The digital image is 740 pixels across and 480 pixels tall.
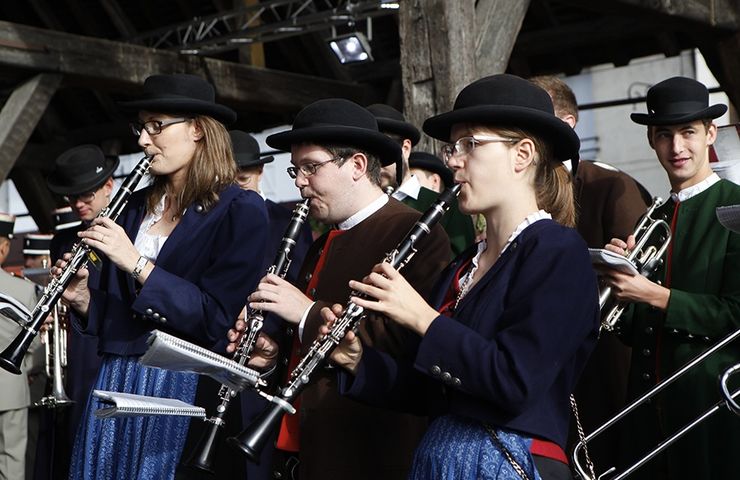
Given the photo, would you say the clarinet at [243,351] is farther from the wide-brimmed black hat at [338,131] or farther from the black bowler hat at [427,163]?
the black bowler hat at [427,163]

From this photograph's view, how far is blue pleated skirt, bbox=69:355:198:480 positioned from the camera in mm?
3867

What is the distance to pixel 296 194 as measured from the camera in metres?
19.1

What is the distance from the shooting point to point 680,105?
4.44 meters

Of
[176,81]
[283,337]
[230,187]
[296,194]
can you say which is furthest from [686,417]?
[296,194]

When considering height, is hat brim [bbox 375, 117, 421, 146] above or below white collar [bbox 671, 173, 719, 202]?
above

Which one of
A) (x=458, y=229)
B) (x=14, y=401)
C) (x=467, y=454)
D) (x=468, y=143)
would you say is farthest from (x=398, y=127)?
(x=14, y=401)

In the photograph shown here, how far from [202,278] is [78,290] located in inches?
22.2

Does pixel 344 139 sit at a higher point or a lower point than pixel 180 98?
lower

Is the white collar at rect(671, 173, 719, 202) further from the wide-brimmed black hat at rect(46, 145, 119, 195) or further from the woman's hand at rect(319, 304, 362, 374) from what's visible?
the wide-brimmed black hat at rect(46, 145, 119, 195)

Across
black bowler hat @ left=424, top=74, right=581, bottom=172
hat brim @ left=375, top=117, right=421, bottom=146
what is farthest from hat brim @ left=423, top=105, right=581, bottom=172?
hat brim @ left=375, top=117, right=421, bottom=146

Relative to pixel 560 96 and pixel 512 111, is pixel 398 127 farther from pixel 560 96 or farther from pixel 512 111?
pixel 512 111

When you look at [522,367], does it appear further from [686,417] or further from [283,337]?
[686,417]

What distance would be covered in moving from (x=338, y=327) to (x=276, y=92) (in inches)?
384

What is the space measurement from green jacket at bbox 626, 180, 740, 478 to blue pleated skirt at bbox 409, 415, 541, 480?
1.43 meters
